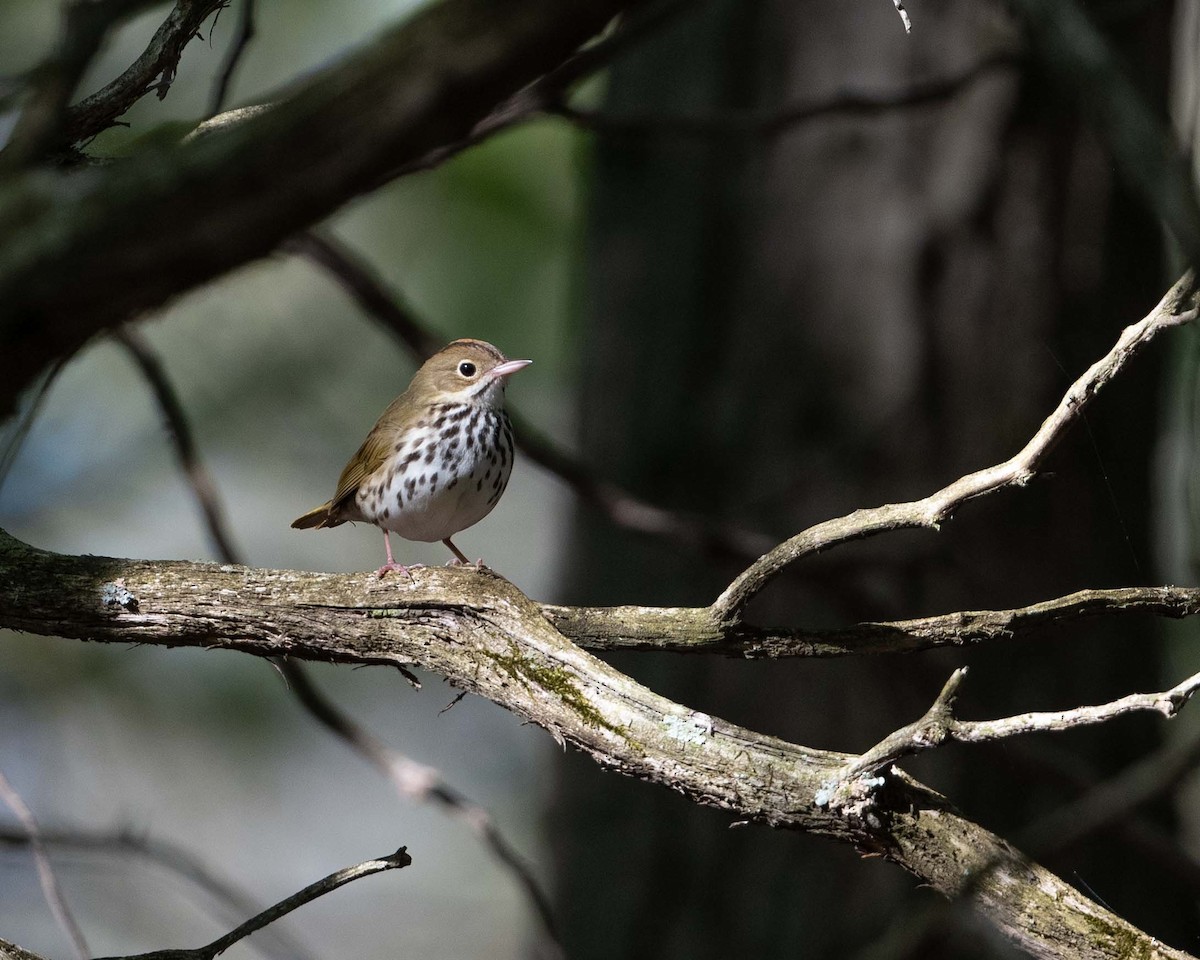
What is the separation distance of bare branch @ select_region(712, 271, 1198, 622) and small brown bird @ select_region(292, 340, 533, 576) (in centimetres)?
171

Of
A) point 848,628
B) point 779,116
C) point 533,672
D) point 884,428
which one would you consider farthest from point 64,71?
point 884,428

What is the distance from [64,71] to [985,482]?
1347 millimetres

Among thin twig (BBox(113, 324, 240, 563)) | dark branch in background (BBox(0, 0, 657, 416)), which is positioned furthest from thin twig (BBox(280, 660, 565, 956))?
dark branch in background (BBox(0, 0, 657, 416))

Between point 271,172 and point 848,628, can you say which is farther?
point 848,628

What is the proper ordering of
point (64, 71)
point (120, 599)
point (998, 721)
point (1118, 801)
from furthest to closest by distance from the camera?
point (1118, 801), point (120, 599), point (998, 721), point (64, 71)

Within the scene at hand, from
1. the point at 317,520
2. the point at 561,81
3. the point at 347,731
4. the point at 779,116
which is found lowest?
the point at 347,731

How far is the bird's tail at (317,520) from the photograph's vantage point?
4227 millimetres

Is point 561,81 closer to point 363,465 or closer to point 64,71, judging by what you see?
point 363,465

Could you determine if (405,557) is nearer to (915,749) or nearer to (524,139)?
(524,139)

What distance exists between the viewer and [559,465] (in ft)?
13.4

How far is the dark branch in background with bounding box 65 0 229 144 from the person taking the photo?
2125 mm

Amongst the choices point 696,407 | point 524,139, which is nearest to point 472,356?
point 696,407

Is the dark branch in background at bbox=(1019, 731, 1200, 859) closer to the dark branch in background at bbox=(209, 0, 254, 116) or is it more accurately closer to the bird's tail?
the bird's tail

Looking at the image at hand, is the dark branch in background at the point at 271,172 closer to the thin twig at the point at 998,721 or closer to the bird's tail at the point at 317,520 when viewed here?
the thin twig at the point at 998,721
